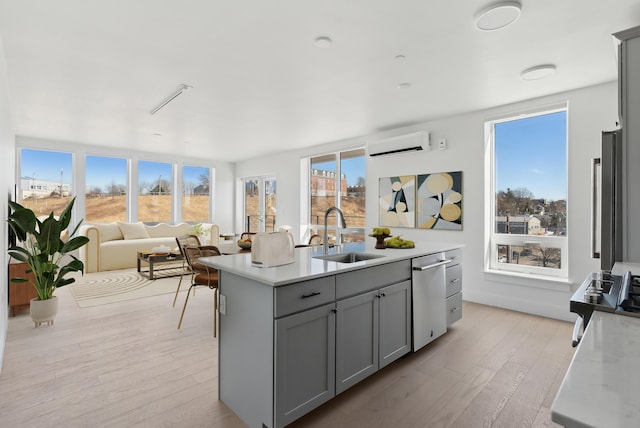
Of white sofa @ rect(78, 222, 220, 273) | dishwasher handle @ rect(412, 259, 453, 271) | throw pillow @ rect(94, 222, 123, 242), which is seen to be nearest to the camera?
dishwasher handle @ rect(412, 259, 453, 271)

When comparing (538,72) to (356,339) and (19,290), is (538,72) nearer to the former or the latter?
(356,339)

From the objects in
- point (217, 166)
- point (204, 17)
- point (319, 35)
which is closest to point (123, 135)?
point (217, 166)

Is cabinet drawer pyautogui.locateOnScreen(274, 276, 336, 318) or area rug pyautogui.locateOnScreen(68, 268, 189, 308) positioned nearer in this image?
cabinet drawer pyautogui.locateOnScreen(274, 276, 336, 318)

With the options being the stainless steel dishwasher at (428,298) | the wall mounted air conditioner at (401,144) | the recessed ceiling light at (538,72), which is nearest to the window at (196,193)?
the wall mounted air conditioner at (401,144)

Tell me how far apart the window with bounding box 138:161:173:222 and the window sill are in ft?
22.8

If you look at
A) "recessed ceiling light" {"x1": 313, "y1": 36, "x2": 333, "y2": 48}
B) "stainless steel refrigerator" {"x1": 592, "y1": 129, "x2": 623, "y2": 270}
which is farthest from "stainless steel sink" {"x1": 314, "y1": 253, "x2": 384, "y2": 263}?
"recessed ceiling light" {"x1": 313, "y1": 36, "x2": 333, "y2": 48}

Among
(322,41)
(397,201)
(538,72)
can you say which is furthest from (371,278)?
(397,201)

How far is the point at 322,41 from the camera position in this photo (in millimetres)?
2529

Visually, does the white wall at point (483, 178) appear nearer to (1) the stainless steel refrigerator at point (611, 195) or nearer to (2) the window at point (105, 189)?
(1) the stainless steel refrigerator at point (611, 195)

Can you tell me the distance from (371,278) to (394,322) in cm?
48

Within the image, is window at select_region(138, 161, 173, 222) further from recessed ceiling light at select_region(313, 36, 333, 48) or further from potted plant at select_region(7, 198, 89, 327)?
recessed ceiling light at select_region(313, 36, 333, 48)

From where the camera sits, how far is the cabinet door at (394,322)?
2.37 metres

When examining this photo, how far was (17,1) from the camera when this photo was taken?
208 centimetres

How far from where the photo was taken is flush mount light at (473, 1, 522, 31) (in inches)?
82.0
